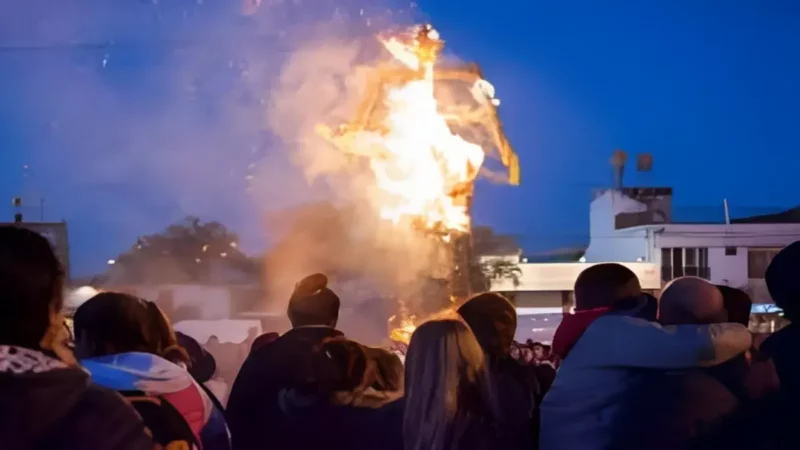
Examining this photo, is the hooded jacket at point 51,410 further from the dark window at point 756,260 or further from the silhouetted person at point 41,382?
the dark window at point 756,260

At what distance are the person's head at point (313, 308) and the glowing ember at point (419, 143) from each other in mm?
11603

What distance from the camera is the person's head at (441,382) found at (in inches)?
118

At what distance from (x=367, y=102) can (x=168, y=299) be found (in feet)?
62.6

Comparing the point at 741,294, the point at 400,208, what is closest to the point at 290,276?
the point at 400,208

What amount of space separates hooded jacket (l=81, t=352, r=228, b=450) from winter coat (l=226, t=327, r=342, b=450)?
1.46 ft

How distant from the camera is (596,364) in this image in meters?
3.19

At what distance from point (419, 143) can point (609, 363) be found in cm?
1242

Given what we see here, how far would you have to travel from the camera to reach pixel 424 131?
50.4 feet

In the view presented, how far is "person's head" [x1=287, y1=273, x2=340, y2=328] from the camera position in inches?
146

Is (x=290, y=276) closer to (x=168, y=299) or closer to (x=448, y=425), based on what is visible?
(x=168, y=299)

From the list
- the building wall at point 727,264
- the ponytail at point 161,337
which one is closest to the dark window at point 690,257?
the building wall at point 727,264

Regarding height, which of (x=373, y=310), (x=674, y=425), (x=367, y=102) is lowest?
(x=373, y=310)

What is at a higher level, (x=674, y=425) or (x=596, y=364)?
(x=596, y=364)

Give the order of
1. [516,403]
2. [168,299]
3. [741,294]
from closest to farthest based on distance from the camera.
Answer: [516,403] < [741,294] < [168,299]
